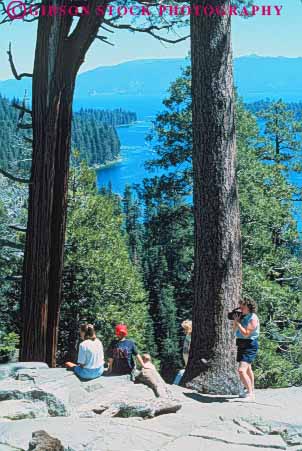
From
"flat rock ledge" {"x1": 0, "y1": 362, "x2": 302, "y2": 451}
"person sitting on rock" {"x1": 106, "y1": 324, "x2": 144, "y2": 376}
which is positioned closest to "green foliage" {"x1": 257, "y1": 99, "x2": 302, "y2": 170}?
"person sitting on rock" {"x1": 106, "y1": 324, "x2": 144, "y2": 376}

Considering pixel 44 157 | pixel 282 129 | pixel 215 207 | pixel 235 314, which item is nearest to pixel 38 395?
pixel 235 314

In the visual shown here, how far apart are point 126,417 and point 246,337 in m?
2.17

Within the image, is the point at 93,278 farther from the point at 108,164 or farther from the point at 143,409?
the point at 108,164

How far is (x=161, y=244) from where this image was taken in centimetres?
1881

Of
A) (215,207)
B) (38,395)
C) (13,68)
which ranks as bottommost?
(38,395)

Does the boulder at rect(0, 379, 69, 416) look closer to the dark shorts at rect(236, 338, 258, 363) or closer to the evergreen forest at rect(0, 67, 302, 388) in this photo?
the dark shorts at rect(236, 338, 258, 363)

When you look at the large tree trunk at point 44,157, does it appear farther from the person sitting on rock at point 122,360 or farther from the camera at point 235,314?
the camera at point 235,314

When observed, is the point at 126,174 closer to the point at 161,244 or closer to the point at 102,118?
the point at 102,118

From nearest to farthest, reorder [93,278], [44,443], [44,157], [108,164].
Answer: [44,443] → [44,157] → [93,278] → [108,164]

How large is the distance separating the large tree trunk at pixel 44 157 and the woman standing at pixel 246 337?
8.67 ft

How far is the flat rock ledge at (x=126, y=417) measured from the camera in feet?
12.6

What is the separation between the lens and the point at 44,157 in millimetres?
8031

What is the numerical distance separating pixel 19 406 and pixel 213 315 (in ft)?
9.04

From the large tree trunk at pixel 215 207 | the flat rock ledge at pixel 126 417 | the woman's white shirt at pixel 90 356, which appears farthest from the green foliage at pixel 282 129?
the flat rock ledge at pixel 126 417
